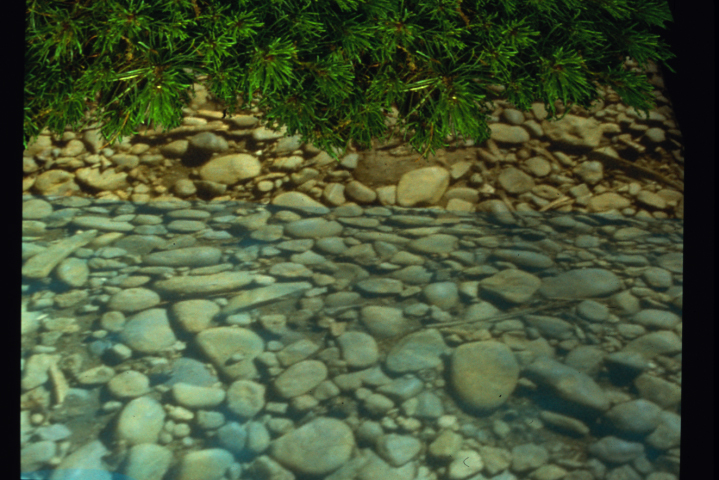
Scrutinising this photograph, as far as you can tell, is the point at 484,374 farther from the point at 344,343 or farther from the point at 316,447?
the point at 316,447

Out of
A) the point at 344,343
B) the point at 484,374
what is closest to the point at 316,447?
the point at 344,343

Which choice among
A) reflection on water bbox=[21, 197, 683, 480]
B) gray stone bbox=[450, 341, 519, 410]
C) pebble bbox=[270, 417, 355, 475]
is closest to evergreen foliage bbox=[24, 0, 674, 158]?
reflection on water bbox=[21, 197, 683, 480]

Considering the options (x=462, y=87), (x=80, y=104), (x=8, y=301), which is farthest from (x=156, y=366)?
(x=462, y=87)

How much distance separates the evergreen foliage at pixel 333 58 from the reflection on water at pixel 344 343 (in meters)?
0.42

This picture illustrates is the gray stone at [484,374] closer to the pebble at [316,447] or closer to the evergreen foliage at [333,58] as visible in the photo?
the pebble at [316,447]

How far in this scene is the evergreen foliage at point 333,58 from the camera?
2.30 metres

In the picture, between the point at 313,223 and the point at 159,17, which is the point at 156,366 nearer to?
the point at 313,223

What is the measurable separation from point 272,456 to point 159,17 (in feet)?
5.51

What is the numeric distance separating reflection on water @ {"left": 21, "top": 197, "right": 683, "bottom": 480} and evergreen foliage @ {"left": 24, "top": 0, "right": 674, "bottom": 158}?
1.38 feet

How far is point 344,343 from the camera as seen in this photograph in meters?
2.03

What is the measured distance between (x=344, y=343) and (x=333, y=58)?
1160 mm

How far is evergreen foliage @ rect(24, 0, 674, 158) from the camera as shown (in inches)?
90.7

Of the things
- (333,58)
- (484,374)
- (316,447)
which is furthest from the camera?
(333,58)

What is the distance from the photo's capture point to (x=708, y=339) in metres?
2.09
